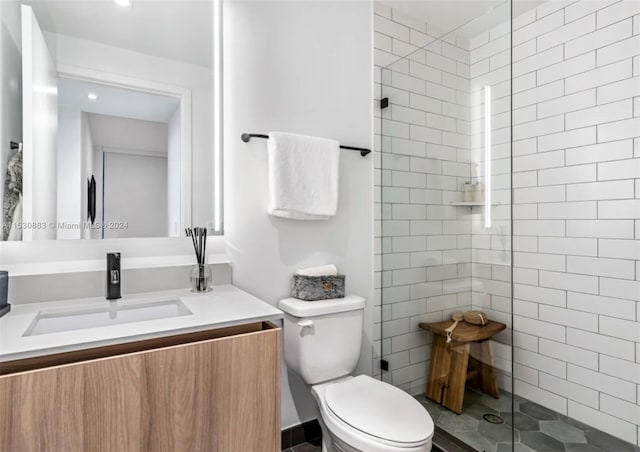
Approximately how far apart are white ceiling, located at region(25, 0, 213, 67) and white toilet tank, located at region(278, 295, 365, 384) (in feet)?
3.78

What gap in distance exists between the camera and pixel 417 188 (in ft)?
6.38

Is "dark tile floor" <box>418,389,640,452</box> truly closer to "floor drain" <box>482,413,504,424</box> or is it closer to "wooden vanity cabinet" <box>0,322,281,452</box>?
"floor drain" <box>482,413,504,424</box>

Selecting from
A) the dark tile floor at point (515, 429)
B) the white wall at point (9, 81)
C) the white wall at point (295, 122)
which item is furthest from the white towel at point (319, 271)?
the white wall at point (9, 81)

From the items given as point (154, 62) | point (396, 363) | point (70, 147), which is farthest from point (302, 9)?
point (396, 363)

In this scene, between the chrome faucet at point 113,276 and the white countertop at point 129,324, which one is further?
the chrome faucet at point 113,276

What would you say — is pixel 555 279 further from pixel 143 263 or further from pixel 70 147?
pixel 70 147

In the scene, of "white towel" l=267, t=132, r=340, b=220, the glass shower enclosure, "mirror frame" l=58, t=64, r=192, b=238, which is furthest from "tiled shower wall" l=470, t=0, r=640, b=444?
"mirror frame" l=58, t=64, r=192, b=238

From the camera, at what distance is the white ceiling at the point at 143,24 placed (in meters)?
1.33

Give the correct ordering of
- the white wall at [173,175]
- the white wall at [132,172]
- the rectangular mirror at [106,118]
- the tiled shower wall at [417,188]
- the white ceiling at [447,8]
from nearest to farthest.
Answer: the rectangular mirror at [106,118] → the white wall at [132,172] → the white wall at [173,175] → the tiled shower wall at [417,188] → the white ceiling at [447,8]

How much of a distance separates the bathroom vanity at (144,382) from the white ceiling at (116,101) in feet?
2.39

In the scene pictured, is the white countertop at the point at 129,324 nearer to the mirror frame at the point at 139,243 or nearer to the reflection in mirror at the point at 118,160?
the mirror frame at the point at 139,243

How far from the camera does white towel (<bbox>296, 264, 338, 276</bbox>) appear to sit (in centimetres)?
170

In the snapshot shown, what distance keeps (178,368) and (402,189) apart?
1.44 metres

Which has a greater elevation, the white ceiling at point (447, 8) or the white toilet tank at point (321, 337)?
the white ceiling at point (447, 8)
